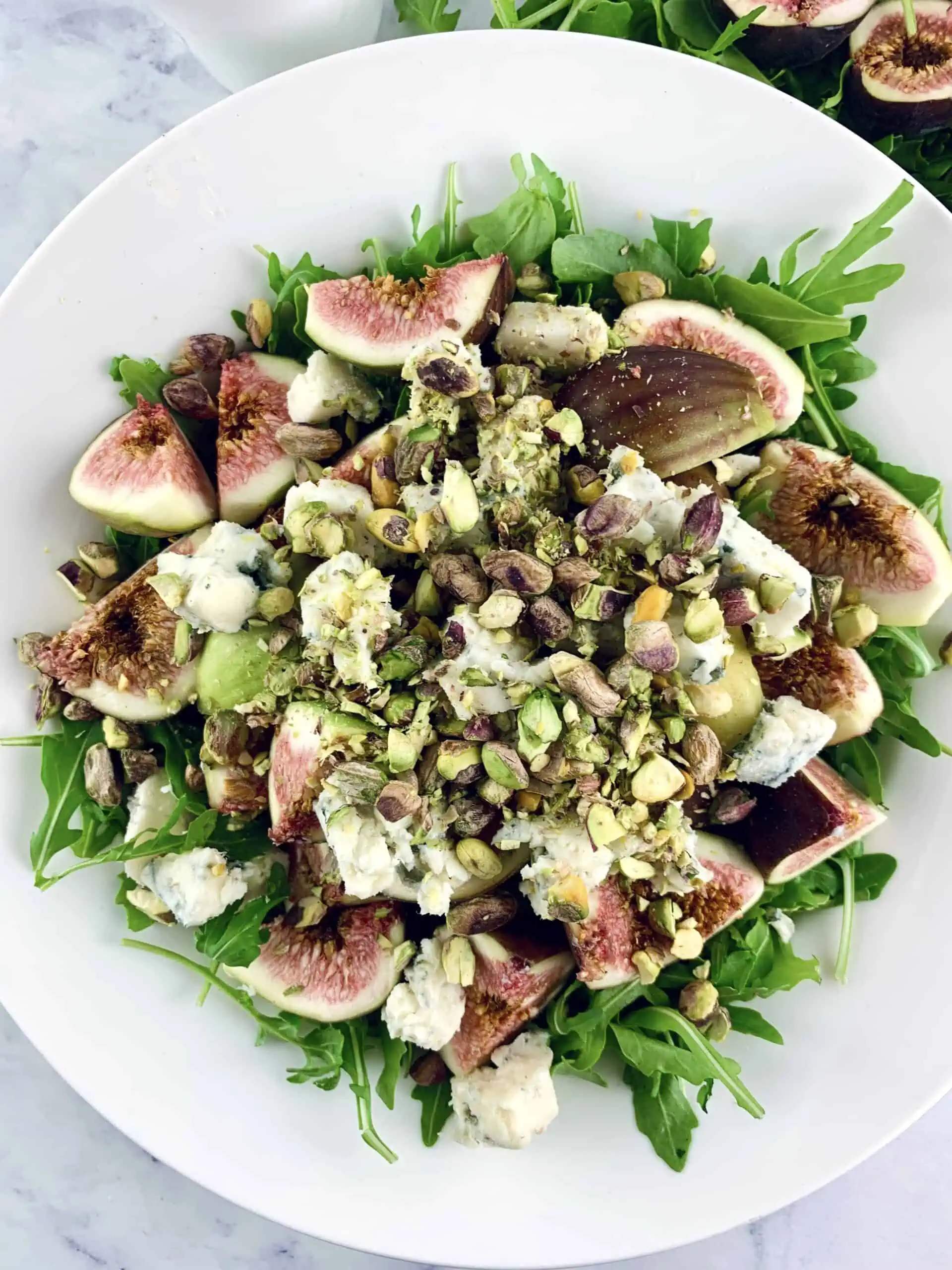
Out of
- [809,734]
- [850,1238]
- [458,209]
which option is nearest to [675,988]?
[809,734]

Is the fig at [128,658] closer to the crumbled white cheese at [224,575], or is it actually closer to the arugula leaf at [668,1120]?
the crumbled white cheese at [224,575]

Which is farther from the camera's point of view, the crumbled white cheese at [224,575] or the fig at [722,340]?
the fig at [722,340]

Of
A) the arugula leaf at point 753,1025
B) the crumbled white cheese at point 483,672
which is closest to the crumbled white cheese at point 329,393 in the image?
the crumbled white cheese at point 483,672

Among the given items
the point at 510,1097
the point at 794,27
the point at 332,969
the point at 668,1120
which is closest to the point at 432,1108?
the point at 510,1097

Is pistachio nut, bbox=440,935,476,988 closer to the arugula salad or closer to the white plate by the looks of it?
the arugula salad

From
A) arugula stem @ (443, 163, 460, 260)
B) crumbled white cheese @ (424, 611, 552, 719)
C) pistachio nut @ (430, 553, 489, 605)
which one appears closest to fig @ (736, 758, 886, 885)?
crumbled white cheese @ (424, 611, 552, 719)

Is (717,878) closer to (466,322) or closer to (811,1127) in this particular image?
(811,1127)

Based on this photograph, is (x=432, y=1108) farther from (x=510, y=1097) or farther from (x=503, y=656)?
(x=503, y=656)
